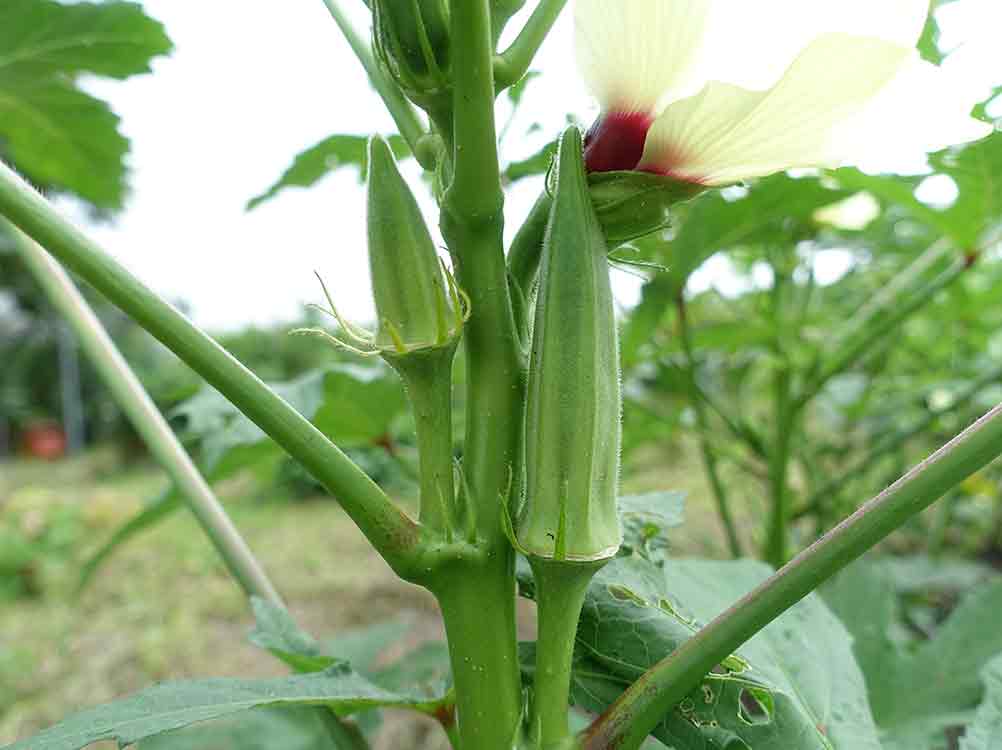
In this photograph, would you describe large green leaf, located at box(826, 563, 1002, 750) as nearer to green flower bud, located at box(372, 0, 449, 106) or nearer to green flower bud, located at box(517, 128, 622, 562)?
green flower bud, located at box(517, 128, 622, 562)

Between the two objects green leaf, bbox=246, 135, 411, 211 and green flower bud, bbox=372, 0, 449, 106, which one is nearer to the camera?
green flower bud, bbox=372, 0, 449, 106

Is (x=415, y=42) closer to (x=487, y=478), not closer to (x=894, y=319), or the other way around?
(x=487, y=478)

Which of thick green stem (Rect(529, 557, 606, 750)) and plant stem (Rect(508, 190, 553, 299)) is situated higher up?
plant stem (Rect(508, 190, 553, 299))

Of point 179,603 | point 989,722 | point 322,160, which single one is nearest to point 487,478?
point 989,722

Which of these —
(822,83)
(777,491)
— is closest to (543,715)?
(822,83)

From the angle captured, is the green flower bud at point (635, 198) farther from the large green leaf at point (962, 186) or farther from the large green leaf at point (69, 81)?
the large green leaf at point (69, 81)

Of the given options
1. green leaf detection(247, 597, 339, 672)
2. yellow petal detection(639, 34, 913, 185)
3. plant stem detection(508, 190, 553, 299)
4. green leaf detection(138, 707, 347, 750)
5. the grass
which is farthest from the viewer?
the grass

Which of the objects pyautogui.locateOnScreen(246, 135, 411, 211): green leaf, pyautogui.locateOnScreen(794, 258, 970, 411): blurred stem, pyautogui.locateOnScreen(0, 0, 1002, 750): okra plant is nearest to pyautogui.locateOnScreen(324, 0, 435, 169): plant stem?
Result: pyautogui.locateOnScreen(0, 0, 1002, 750): okra plant
